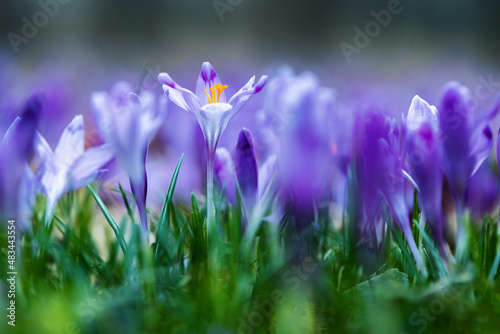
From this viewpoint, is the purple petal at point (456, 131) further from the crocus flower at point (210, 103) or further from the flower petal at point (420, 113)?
the crocus flower at point (210, 103)

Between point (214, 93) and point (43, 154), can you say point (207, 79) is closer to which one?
point (214, 93)

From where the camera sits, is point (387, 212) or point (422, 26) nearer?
point (387, 212)

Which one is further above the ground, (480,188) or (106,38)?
(106,38)

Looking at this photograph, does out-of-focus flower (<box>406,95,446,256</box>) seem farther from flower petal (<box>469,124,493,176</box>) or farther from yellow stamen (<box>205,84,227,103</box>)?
yellow stamen (<box>205,84,227,103</box>)

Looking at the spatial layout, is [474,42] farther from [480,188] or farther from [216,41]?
[480,188]

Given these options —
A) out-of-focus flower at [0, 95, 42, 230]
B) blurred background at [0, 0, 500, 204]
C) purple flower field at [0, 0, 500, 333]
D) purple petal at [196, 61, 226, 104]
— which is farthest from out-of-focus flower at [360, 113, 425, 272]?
blurred background at [0, 0, 500, 204]

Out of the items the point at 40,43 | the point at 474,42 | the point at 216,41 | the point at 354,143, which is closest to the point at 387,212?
the point at 354,143

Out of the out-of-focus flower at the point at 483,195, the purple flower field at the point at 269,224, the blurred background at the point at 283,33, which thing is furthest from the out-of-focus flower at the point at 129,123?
the blurred background at the point at 283,33

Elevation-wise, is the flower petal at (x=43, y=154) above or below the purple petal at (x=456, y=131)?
above
